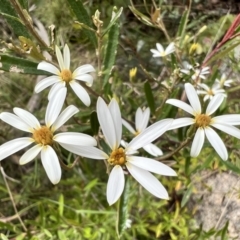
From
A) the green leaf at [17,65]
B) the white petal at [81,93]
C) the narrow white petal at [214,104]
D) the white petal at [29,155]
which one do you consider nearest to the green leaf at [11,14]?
the green leaf at [17,65]

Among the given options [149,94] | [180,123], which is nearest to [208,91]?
[149,94]

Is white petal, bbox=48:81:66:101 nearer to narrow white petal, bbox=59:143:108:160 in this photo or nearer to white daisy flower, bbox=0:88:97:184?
white daisy flower, bbox=0:88:97:184

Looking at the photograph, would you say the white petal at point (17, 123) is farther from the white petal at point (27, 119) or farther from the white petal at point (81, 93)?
the white petal at point (81, 93)

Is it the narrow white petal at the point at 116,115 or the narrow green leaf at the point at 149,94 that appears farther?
the narrow green leaf at the point at 149,94

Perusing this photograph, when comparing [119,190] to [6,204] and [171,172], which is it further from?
[6,204]

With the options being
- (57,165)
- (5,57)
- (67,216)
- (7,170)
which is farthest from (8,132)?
(57,165)

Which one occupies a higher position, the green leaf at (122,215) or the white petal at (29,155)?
the white petal at (29,155)

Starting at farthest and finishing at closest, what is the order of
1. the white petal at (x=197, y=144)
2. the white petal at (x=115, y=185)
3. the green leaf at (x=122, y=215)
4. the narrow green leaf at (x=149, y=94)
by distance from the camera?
the narrow green leaf at (x=149, y=94) < the green leaf at (x=122, y=215) < the white petal at (x=197, y=144) < the white petal at (x=115, y=185)
